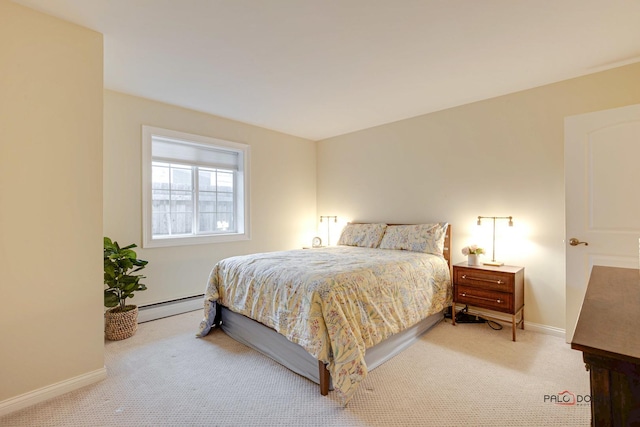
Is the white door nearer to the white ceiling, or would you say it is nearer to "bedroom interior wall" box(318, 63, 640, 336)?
"bedroom interior wall" box(318, 63, 640, 336)

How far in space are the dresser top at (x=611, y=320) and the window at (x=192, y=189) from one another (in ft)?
11.8

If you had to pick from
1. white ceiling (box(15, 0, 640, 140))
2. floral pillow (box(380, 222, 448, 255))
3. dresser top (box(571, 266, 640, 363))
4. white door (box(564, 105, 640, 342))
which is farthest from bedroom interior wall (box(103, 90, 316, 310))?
dresser top (box(571, 266, 640, 363))

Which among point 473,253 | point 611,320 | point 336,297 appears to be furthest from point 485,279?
point 611,320

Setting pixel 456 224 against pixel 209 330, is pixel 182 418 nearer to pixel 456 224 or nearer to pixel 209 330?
pixel 209 330

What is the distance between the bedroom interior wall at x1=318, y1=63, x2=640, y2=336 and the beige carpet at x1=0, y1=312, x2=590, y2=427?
2.72 ft

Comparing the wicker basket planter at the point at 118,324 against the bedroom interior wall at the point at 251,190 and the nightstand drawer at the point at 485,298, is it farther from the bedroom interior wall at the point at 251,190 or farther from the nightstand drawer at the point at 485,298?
the nightstand drawer at the point at 485,298

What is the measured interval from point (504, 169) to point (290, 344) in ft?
9.12

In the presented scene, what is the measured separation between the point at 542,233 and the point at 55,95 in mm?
4172

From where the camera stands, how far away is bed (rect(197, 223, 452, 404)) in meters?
1.83

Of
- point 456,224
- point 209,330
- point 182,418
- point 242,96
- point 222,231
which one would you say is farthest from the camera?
point 222,231

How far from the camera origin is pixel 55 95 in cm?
186

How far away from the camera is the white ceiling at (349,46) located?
178 cm

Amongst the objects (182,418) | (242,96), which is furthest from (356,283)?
(242,96)

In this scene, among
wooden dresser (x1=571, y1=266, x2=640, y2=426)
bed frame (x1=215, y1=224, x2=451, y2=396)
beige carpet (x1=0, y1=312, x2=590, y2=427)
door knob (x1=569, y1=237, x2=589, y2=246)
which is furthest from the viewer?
door knob (x1=569, y1=237, x2=589, y2=246)
